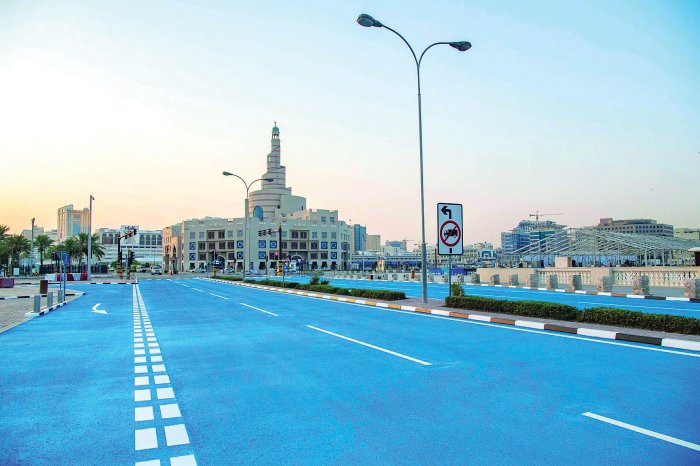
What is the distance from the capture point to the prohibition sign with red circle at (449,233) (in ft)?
57.9

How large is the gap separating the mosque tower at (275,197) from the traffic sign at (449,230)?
149 meters

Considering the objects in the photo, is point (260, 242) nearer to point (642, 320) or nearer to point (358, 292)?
point (358, 292)

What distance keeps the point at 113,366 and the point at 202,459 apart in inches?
194

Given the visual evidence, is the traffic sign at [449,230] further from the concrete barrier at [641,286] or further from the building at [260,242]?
the building at [260,242]

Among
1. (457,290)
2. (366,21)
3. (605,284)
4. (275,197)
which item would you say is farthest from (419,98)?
(275,197)

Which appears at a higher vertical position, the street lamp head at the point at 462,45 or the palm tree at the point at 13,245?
the street lamp head at the point at 462,45

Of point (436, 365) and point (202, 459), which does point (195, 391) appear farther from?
point (436, 365)

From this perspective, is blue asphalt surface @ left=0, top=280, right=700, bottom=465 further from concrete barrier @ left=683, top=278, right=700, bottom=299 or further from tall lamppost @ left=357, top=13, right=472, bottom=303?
concrete barrier @ left=683, top=278, right=700, bottom=299

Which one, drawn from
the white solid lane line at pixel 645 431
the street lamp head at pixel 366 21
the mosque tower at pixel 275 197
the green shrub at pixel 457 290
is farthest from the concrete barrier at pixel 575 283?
the mosque tower at pixel 275 197

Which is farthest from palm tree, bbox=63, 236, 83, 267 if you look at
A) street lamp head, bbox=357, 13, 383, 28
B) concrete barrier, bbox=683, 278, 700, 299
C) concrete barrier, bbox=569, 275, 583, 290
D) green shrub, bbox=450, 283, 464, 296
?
concrete barrier, bbox=683, 278, 700, 299

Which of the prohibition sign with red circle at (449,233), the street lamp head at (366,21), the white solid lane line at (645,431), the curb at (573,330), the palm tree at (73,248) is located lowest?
the curb at (573,330)

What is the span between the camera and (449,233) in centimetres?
1781

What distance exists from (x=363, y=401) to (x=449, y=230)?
12658 millimetres

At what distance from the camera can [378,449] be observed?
4340 millimetres
